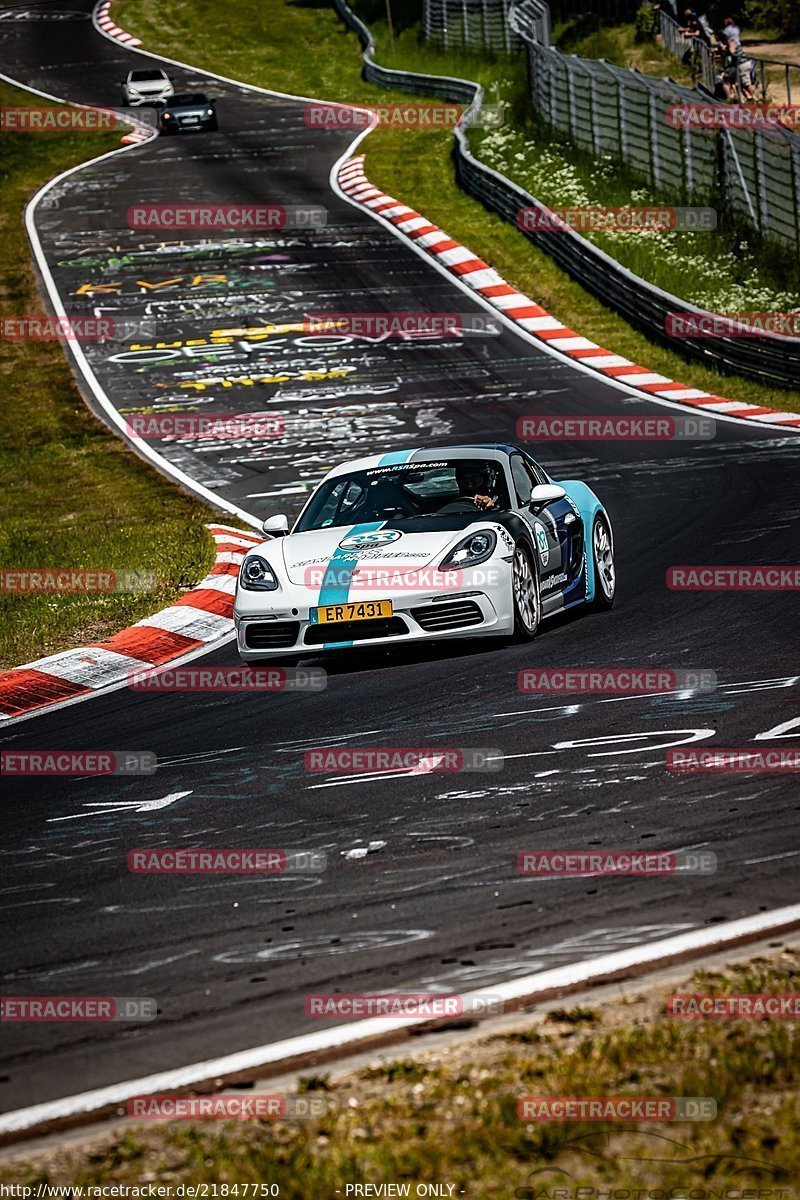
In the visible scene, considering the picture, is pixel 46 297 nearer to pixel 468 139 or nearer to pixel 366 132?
pixel 468 139

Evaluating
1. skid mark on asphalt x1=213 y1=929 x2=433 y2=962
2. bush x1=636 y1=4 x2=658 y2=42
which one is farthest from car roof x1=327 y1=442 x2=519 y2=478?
bush x1=636 y1=4 x2=658 y2=42

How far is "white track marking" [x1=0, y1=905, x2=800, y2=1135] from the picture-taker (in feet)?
14.1

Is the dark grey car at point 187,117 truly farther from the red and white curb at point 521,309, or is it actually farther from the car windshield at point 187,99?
the red and white curb at point 521,309

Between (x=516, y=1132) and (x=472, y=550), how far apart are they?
6.22 meters

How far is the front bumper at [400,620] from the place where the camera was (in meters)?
9.73

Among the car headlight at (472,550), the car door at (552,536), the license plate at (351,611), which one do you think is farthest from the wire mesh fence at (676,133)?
the license plate at (351,611)

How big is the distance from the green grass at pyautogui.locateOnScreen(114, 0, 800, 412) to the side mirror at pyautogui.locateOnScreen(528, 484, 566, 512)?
983 centimetres

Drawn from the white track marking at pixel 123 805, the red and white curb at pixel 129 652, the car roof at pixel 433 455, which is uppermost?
the car roof at pixel 433 455

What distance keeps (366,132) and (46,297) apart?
14286 millimetres

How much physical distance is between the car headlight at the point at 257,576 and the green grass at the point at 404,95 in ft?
36.4

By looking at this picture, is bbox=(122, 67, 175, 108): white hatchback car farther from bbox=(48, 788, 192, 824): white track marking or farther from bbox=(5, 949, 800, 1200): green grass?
bbox=(5, 949, 800, 1200): green grass

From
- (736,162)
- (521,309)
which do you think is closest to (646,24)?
(736,162)

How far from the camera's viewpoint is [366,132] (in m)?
39.7

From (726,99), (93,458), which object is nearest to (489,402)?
(93,458)
